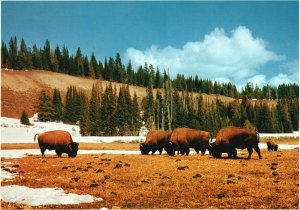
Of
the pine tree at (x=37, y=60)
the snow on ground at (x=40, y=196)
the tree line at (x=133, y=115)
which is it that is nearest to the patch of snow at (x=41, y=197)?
the snow on ground at (x=40, y=196)

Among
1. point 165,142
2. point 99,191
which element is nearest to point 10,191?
point 99,191

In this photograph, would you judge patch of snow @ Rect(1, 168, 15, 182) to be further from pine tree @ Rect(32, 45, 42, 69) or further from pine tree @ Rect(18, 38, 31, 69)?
pine tree @ Rect(32, 45, 42, 69)

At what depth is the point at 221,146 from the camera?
27250 millimetres

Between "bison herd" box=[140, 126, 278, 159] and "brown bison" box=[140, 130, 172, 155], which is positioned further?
"brown bison" box=[140, 130, 172, 155]

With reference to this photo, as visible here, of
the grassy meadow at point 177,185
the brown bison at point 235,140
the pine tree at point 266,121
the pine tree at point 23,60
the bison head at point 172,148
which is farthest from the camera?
the pine tree at point 23,60

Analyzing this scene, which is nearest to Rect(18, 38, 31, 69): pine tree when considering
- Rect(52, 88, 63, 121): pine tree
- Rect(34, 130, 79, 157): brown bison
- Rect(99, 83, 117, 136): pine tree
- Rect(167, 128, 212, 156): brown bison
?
Rect(52, 88, 63, 121): pine tree

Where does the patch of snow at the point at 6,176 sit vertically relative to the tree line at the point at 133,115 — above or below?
below

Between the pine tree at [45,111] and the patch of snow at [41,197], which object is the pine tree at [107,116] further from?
the patch of snow at [41,197]

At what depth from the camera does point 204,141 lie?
32.3 m

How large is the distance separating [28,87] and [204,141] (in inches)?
5583

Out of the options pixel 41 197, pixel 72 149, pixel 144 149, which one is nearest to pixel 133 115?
pixel 144 149

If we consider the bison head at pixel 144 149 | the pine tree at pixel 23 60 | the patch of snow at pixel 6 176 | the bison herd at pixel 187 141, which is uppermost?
the pine tree at pixel 23 60

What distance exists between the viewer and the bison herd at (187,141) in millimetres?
25945

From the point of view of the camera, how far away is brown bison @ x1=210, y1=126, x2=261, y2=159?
2575 cm
